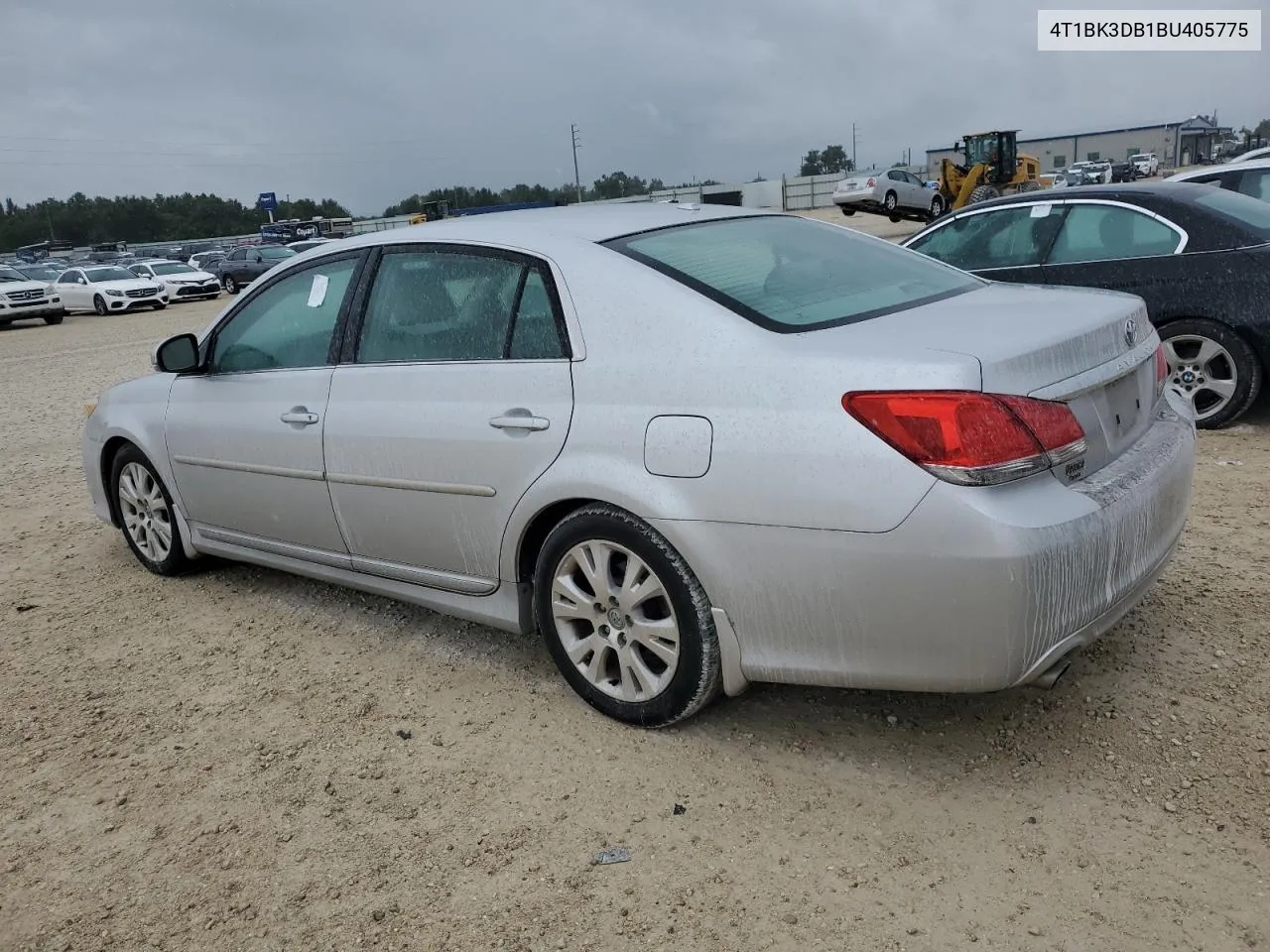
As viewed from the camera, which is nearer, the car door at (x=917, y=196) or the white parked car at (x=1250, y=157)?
the white parked car at (x=1250, y=157)

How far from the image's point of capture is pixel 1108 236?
247 inches

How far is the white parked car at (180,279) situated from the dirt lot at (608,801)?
93.3 ft

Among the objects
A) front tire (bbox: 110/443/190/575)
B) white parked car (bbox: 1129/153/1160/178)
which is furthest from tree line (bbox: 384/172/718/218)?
front tire (bbox: 110/443/190/575)

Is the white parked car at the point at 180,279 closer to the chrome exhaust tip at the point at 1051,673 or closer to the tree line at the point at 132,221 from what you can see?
the chrome exhaust tip at the point at 1051,673

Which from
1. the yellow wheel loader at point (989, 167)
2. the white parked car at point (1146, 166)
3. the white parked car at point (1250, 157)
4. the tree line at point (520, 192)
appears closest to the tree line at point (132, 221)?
the tree line at point (520, 192)

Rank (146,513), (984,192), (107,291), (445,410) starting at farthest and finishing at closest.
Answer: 1. (984,192)
2. (107,291)
3. (146,513)
4. (445,410)

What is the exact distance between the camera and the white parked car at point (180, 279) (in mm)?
29734

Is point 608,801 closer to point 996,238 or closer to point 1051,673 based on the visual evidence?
point 1051,673

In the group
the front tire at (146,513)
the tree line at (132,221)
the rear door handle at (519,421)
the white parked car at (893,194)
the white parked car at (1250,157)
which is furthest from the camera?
the tree line at (132,221)

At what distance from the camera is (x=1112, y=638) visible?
348 cm

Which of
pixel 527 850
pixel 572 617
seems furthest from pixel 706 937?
pixel 572 617

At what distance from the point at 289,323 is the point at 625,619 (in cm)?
200

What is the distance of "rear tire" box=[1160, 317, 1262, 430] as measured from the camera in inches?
229

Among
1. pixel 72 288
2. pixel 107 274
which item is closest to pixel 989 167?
pixel 107 274
